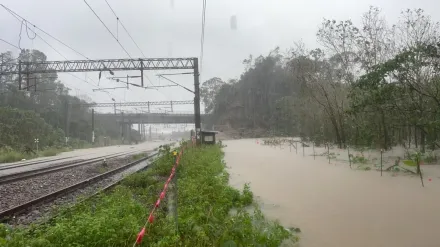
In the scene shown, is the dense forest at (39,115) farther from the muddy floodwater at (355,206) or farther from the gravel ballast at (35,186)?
the muddy floodwater at (355,206)

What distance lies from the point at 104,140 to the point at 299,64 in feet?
165

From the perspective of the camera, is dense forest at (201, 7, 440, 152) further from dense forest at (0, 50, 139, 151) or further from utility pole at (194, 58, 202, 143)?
dense forest at (0, 50, 139, 151)

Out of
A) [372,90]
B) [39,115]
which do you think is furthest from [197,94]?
[39,115]

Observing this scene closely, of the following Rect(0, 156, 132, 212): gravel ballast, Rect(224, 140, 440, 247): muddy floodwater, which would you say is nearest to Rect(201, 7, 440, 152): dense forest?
Rect(224, 140, 440, 247): muddy floodwater

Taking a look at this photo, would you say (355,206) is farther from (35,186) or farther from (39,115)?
(39,115)

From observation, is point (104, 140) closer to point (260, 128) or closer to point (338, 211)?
point (260, 128)

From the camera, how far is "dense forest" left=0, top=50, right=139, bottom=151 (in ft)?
115

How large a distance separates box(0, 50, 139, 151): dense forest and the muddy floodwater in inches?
747

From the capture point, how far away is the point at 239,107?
81250 mm

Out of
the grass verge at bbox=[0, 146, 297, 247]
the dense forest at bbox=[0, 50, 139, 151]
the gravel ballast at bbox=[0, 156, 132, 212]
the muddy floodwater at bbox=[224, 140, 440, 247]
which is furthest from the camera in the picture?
the dense forest at bbox=[0, 50, 139, 151]

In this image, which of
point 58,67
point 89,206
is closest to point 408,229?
point 89,206

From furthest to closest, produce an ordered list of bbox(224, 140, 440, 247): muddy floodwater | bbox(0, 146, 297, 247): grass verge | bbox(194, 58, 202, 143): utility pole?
bbox(194, 58, 202, 143): utility pole < bbox(224, 140, 440, 247): muddy floodwater < bbox(0, 146, 297, 247): grass verge

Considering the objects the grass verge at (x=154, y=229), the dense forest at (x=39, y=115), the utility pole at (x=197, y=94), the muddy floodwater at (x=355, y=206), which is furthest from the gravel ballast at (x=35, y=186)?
the utility pole at (x=197, y=94)

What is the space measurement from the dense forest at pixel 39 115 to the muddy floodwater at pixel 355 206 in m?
19.0
